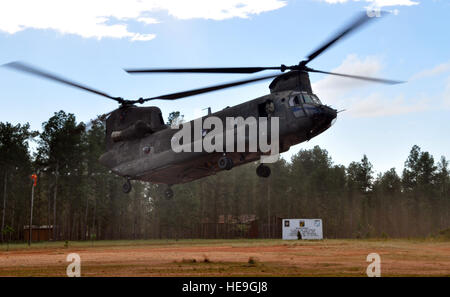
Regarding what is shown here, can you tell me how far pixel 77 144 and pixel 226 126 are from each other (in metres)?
52.5

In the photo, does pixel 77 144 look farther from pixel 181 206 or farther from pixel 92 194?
pixel 181 206

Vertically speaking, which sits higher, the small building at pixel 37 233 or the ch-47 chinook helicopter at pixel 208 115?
the ch-47 chinook helicopter at pixel 208 115

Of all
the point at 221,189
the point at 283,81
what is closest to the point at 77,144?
the point at 221,189

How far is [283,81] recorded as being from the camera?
20281mm

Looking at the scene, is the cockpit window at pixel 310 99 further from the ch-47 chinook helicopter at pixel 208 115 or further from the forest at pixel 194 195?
the forest at pixel 194 195

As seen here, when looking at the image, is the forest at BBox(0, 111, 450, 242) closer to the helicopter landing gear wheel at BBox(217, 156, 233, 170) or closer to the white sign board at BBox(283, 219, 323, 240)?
the white sign board at BBox(283, 219, 323, 240)

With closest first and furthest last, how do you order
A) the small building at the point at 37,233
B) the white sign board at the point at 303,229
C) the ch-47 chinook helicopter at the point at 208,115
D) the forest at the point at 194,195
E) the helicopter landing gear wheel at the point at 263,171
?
the ch-47 chinook helicopter at the point at 208,115
the helicopter landing gear wheel at the point at 263,171
the white sign board at the point at 303,229
the forest at the point at 194,195
the small building at the point at 37,233

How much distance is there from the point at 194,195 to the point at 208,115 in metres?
59.3

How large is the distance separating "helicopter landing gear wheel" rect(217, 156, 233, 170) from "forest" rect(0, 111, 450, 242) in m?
32.5

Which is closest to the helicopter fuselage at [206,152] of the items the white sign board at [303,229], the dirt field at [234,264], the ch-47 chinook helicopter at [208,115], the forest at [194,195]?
the ch-47 chinook helicopter at [208,115]

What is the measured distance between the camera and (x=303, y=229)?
2274 inches

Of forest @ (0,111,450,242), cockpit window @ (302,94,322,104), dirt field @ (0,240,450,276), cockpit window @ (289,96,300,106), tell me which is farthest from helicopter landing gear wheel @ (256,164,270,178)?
forest @ (0,111,450,242)

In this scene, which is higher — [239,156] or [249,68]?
[249,68]

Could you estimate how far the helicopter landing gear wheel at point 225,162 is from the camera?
20.6m
